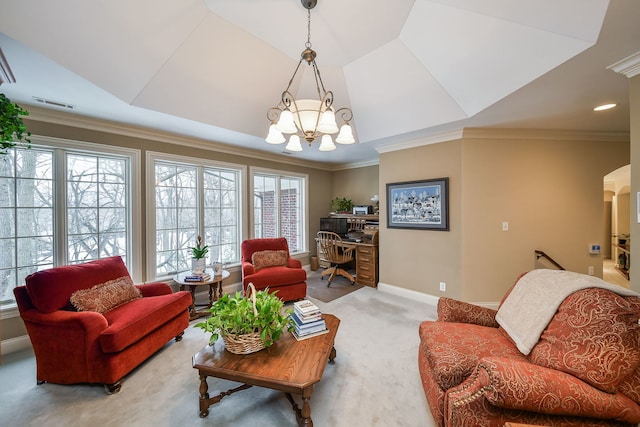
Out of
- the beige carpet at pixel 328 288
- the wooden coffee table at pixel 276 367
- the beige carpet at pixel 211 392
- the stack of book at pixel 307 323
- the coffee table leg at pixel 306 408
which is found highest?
the stack of book at pixel 307 323

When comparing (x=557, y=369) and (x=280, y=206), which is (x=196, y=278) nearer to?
(x=280, y=206)

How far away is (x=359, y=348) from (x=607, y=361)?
1.73 m

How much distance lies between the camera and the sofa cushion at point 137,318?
5.98 feet

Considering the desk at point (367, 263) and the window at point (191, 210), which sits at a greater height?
the window at point (191, 210)

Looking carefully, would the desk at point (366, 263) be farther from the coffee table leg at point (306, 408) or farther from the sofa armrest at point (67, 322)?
the sofa armrest at point (67, 322)

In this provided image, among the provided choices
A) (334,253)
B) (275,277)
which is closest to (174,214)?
(275,277)

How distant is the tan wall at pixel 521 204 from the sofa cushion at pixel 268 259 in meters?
2.53

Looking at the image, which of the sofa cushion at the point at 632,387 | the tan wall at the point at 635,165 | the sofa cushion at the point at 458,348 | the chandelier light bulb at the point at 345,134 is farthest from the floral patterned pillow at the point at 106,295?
the tan wall at the point at 635,165

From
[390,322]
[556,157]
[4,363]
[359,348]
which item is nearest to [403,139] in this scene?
[556,157]

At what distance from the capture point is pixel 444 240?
11.0ft

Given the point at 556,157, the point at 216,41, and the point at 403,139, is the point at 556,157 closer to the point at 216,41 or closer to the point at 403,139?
the point at 403,139

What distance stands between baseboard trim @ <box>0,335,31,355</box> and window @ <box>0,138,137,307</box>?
1.21 feet

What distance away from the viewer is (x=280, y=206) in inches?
193

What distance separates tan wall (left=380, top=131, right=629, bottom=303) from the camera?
315 cm
